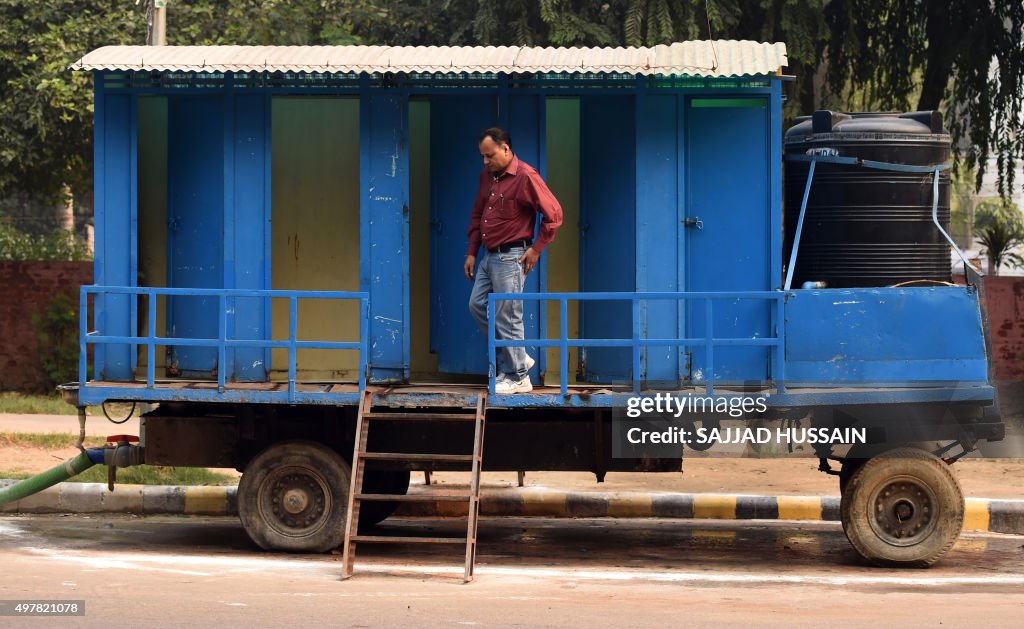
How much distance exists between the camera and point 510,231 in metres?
8.39

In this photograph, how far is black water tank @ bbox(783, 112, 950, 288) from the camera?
8.70 metres

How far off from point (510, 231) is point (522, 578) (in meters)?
2.10

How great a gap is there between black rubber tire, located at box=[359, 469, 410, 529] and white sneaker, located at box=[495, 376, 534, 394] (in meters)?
1.37

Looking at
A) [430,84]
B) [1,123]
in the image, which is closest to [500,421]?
[430,84]

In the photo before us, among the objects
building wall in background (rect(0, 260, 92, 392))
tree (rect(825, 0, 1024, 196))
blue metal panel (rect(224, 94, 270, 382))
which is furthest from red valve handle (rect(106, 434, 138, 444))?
tree (rect(825, 0, 1024, 196))

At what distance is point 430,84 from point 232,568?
3.31 meters

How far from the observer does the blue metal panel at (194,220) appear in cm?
902

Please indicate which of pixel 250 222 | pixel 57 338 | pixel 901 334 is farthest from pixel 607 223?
pixel 57 338

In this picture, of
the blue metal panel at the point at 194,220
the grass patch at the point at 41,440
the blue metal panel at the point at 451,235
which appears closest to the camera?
the blue metal panel at the point at 194,220

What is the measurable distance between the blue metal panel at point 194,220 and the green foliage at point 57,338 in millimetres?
8007

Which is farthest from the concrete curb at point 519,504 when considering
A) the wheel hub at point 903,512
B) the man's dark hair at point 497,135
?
the man's dark hair at point 497,135

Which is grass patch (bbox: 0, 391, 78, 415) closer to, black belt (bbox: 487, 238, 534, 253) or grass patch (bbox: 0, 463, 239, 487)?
grass patch (bbox: 0, 463, 239, 487)

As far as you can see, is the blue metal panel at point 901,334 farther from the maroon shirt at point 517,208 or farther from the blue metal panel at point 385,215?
the blue metal panel at point 385,215

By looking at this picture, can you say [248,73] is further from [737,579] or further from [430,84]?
[737,579]
